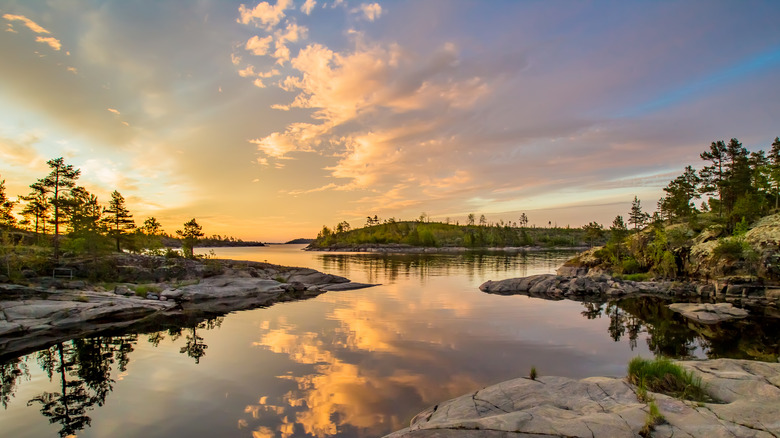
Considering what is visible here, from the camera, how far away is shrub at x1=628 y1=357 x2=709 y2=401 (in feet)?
37.5

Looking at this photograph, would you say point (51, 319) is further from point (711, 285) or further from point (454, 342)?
point (711, 285)

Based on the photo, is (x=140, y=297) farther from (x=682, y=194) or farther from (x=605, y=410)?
(x=682, y=194)

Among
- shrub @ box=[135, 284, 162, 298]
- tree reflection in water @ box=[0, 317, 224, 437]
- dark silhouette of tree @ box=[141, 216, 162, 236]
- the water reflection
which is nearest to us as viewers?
tree reflection in water @ box=[0, 317, 224, 437]

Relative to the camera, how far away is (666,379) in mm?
12367

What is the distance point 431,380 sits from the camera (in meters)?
18.0

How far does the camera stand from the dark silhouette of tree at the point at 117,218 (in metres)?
61.9

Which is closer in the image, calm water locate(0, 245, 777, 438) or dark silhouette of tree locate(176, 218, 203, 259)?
calm water locate(0, 245, 777, 438)

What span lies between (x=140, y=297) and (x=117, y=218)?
34434 mm

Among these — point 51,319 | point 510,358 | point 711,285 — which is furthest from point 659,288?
point 51,319

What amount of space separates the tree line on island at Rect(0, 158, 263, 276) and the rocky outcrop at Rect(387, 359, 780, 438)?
46.4 metres

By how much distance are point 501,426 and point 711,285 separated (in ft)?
177

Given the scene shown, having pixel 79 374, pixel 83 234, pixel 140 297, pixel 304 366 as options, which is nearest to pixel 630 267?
pixel 304 366

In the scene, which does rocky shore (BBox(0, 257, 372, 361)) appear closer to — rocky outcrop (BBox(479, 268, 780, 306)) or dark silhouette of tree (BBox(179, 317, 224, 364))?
dark silhouette of tree (BBox(179, 317, 224, 364))

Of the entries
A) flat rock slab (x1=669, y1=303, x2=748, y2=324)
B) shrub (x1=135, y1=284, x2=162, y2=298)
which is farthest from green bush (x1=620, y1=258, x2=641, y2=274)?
shrub (x1=135, y1=284, x2=162, y2=298)
